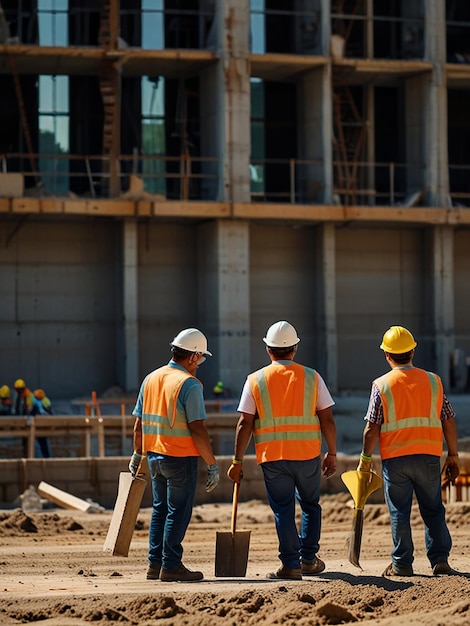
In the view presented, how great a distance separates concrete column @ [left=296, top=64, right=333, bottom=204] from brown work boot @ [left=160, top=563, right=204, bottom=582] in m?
22.3

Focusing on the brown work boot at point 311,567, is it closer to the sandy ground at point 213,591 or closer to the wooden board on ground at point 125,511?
the sandy ground at point 213,591

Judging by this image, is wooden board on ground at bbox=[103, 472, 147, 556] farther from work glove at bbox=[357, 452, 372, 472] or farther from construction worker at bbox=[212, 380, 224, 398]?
construction worker at bbox=[212, 380, 224, 398]

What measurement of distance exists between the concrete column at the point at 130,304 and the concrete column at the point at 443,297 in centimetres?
732

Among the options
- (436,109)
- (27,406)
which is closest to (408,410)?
(27,406)

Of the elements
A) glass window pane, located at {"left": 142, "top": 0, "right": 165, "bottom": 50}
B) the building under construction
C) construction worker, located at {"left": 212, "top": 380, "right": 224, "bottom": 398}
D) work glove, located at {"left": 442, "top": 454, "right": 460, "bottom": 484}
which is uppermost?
glass window pane, located at {"left": 142, "top": 0, "right": 165, "bottom": 50}

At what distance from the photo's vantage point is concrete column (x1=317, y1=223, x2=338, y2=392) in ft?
103

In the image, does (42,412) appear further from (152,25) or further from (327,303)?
(152,25)

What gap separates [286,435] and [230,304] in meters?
21.1

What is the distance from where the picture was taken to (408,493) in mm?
9078

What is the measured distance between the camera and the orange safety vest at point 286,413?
29.7 ft

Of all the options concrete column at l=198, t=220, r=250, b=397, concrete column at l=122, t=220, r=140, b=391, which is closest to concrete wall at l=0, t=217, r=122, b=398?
concrete column at l=122, t=220, r=140, b=391

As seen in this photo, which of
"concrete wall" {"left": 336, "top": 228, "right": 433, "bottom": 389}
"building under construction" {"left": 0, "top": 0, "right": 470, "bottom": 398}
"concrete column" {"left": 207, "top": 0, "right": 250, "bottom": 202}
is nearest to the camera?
"concrete column" {"left": 207, "top": 0, "right": 250, "bottom": 202}

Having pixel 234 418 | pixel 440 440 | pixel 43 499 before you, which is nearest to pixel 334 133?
pixel 234 418

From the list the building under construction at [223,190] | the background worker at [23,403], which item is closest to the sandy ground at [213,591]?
the background worker at [23,403]
